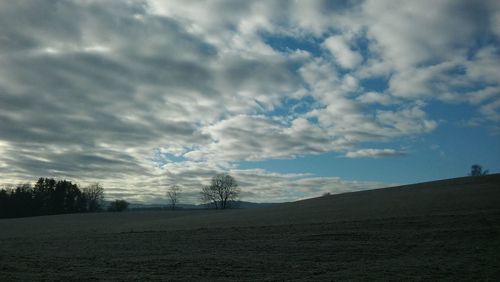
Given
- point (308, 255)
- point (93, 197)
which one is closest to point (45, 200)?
point (93, 197)

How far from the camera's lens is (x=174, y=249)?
22.3m

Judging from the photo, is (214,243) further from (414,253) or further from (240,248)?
(414,253)

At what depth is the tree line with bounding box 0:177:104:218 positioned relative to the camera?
10038cm

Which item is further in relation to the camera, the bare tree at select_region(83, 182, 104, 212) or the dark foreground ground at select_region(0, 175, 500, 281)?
the bare tree at select_region(83, 182, 104, 212)

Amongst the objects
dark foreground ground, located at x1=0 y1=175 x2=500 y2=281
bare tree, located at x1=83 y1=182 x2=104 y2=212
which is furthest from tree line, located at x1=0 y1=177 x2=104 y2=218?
dark foreground ground, located at x1=0 y1=175 x2=500 y2=281

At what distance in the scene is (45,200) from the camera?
108188 millimetres

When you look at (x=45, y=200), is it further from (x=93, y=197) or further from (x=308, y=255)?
(x=308, y=255)

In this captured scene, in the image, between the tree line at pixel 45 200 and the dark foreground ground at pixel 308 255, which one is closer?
the dark foreground ground at pixel 308 255

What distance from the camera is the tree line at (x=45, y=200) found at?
100375 mm

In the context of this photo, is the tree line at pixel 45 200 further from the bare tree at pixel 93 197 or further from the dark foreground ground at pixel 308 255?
the dark foreground ground at pixel 308 255

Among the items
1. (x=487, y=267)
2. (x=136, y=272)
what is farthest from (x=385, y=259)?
(x=136, y=272)

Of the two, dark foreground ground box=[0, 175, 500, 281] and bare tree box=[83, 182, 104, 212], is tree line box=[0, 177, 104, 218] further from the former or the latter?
dark foreground ground box=[0, 175, 500, 281]

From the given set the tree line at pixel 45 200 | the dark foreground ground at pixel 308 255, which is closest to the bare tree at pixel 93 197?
the tree line at pixel 45 200

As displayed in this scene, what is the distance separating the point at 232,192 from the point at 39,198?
5045cm
